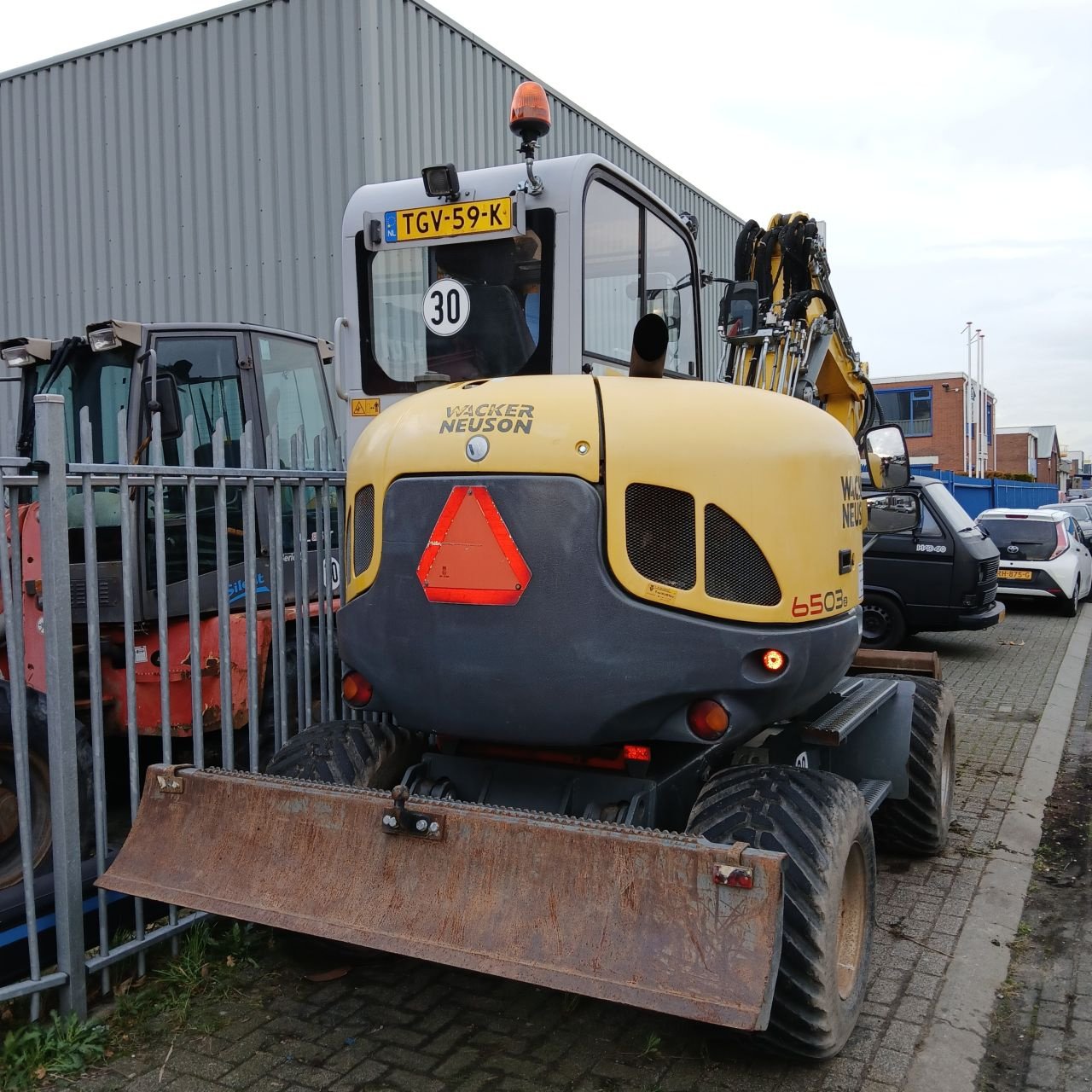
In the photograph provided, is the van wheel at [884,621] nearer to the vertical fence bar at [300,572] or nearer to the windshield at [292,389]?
the windshield at [292,389]

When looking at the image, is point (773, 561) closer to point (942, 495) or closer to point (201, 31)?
point (942, 495)

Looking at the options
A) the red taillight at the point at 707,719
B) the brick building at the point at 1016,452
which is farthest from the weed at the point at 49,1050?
the brick building at the point at 1016,452

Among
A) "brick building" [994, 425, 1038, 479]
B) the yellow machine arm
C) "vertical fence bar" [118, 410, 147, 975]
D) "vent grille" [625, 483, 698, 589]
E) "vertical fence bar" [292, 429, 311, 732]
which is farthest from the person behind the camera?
"brick building" [994, 425, 1038, 479]

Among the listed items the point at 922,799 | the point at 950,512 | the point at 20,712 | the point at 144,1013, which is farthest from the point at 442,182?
the point at 950,512

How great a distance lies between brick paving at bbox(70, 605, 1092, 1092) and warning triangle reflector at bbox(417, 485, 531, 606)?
1493mm

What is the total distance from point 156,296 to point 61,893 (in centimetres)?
961

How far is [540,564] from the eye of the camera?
3.16 meters

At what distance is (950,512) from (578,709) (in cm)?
969

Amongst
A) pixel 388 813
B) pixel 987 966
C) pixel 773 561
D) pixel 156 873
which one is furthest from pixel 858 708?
pixel 156 873

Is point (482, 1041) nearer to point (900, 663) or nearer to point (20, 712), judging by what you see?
point (20, 712)

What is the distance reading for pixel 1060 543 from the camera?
1590 centimetres

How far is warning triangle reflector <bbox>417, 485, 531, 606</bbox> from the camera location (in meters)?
3.19

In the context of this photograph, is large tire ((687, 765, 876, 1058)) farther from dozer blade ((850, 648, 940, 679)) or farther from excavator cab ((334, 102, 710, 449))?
dozer blade ((850, 648, 940, 679))

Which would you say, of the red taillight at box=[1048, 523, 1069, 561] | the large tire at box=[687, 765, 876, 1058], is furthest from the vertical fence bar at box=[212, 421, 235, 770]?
the red taillight at box=[1048, 523, 1069, 561]
